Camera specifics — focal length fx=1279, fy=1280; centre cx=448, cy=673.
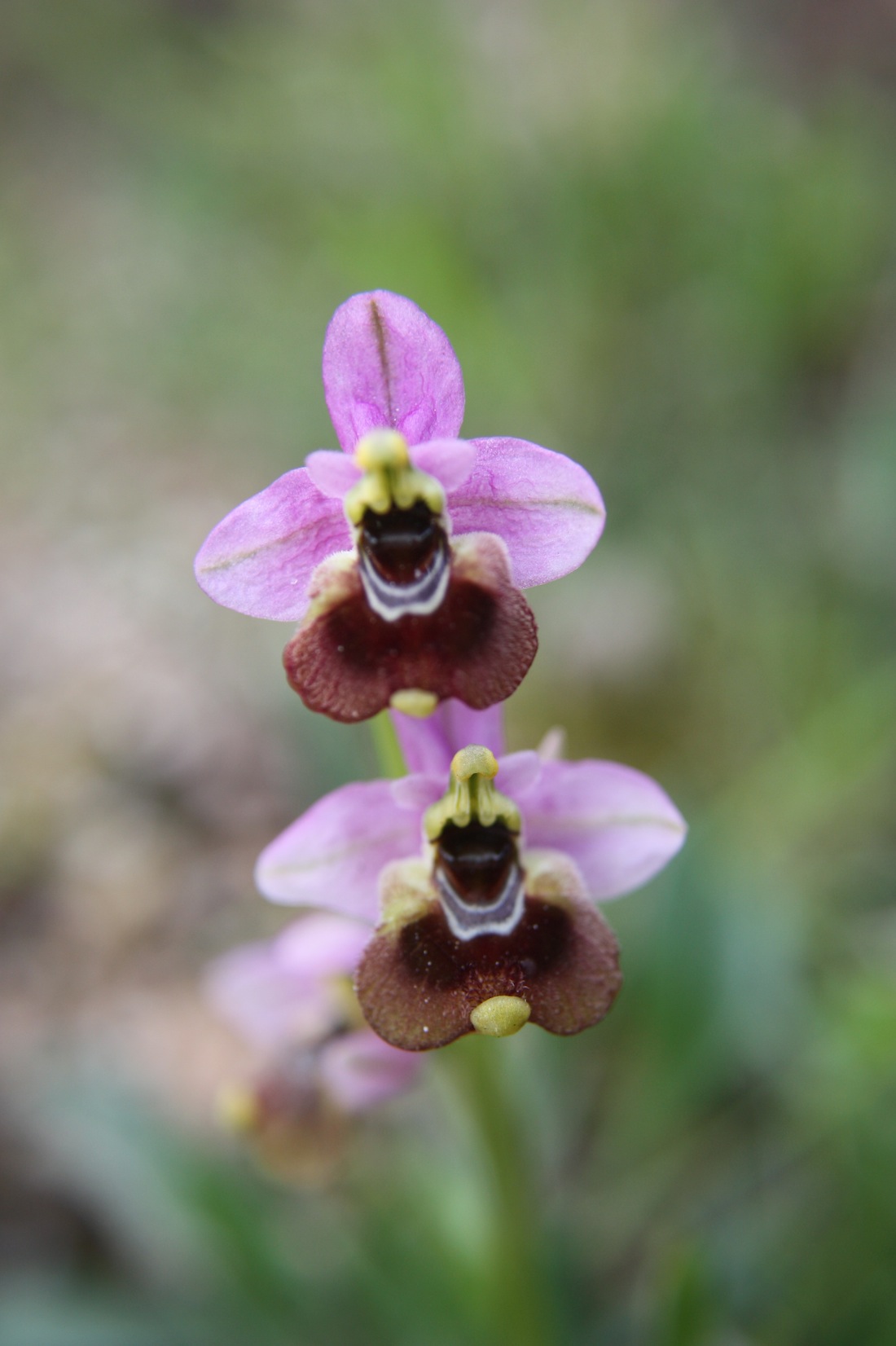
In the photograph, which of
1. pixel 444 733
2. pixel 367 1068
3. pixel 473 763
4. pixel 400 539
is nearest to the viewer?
pixel 400 539

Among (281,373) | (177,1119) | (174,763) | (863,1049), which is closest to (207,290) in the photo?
(281,373)

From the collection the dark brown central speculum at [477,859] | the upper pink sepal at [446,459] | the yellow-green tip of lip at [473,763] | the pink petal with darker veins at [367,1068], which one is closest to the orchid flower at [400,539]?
the upper pink sepal at [446,459]

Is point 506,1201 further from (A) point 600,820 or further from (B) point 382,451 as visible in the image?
(B) point 382,451

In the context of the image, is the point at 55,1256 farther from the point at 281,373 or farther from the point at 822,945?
the point at 281,373

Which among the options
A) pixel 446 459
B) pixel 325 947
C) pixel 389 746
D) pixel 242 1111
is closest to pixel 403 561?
pixel 446 459

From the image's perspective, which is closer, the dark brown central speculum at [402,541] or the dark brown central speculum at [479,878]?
the dark brown central speculum at [402,541]

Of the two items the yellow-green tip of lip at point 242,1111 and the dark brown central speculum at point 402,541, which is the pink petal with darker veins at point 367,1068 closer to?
the yellow-green tip of lip at point 242,1111
